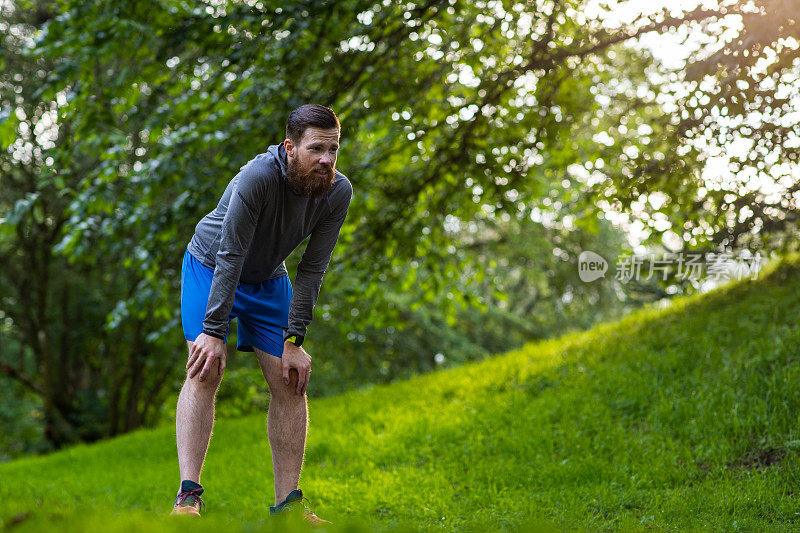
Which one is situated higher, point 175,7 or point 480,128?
point 175,7

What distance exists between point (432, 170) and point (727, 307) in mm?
3806

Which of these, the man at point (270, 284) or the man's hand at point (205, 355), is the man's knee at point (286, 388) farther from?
the man's hand at point (205, 355)

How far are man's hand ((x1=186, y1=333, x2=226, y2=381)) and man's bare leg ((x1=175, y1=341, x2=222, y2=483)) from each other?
44 mm

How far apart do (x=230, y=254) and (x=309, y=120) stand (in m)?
0.75

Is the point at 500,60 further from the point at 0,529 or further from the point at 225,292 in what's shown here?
the point at 0,529

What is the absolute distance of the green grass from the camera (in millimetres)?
4164

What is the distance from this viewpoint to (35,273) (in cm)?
1252

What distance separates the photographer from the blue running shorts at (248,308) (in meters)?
3.36

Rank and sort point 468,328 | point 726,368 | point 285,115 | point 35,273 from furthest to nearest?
point 468,328
point 35,273
point 285,115
point 726,368

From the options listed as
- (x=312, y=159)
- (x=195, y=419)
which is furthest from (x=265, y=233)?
(x=195, y=419)

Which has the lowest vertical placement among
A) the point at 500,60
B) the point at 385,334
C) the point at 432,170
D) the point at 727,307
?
the point at 385,334

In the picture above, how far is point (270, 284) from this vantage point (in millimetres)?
3588

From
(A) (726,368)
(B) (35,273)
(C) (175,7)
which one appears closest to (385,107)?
(C) (175,7)

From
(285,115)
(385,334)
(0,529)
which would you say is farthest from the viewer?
(385,334)
